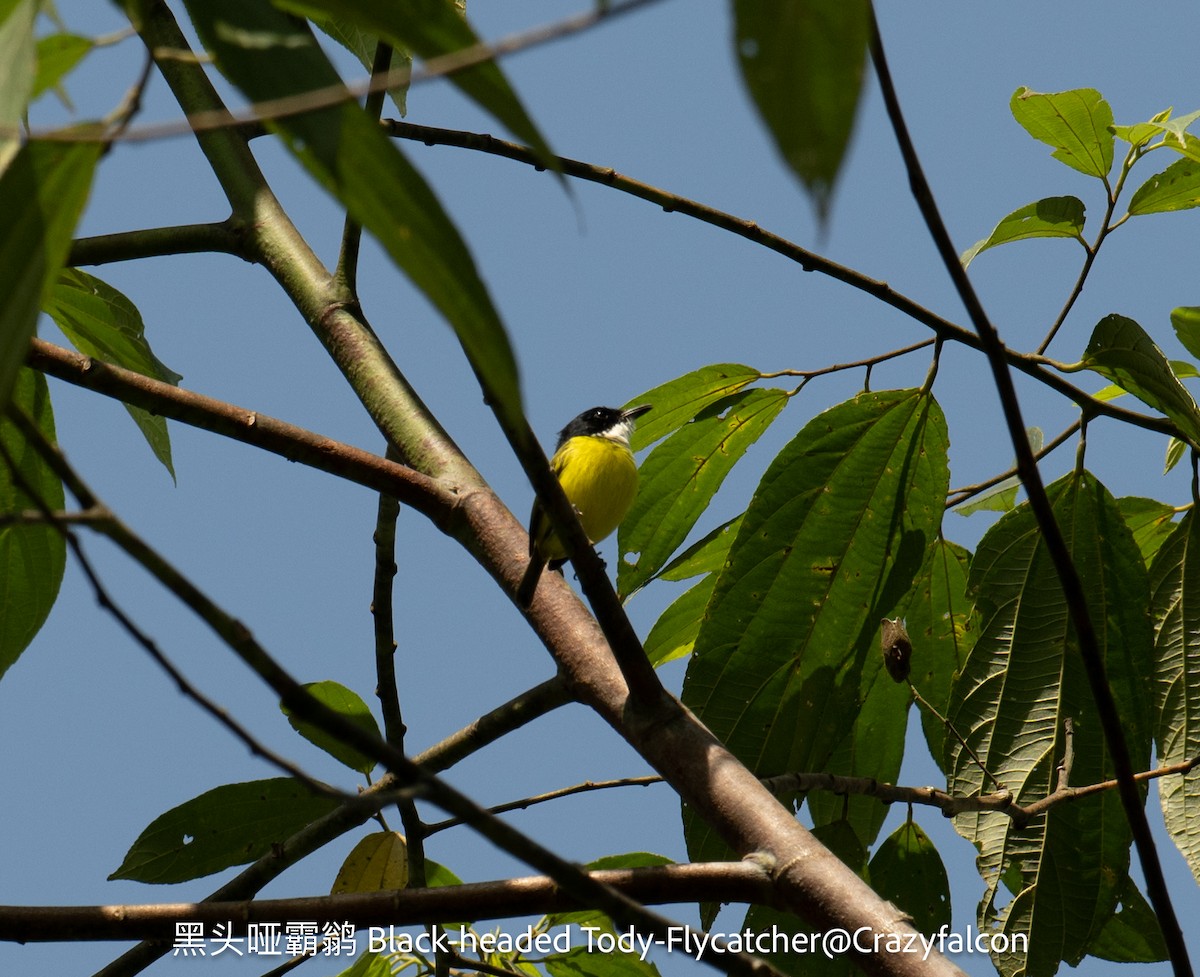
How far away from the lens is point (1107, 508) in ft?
8.36

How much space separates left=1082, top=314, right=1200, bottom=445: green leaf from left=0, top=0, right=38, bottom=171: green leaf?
75.5 inches

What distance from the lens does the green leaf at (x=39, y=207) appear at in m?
0.93

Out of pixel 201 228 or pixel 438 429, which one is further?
pixel 201 228

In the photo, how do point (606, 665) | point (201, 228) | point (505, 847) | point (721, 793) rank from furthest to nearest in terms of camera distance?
point (201, 228) < point (606, 665) < point (721, 793) < point (505, 847)

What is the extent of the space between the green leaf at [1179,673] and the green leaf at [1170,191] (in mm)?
634

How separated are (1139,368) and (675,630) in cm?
119

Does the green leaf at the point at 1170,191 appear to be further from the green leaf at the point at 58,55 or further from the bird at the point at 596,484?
the bird at the point at 596,484

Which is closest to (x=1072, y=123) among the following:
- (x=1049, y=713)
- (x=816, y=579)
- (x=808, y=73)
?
(x=816, y=579)

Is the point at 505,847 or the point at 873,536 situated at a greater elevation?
the point at 873,536

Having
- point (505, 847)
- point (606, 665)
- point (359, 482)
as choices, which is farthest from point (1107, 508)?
point (505, 847)

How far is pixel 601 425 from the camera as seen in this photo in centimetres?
646

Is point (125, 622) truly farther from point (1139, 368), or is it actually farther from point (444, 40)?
point (1139, 368)

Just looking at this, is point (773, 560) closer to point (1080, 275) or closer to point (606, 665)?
point (606, 665)

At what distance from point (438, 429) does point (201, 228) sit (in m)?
0.66
